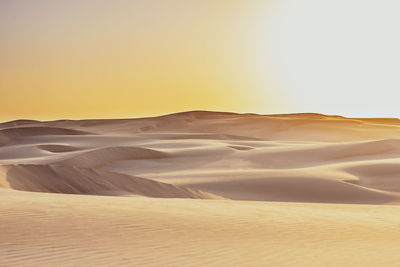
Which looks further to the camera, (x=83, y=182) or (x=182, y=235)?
(x=83, y=182)

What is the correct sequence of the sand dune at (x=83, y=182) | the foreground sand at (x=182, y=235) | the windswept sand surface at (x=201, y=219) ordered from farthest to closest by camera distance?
1. the sand dune at (x=83, y=182)
2. the windswept sand surface at (x=201, y=219)
3. the foreground sand at (x=182, y=235)

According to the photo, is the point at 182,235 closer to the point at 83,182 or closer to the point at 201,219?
the point at 201,219

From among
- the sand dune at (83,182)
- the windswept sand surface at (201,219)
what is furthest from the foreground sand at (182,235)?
the sand dune at (83,182)

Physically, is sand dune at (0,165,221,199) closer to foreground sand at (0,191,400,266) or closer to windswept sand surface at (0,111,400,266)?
windswept sand surface at (0,111,400,266)

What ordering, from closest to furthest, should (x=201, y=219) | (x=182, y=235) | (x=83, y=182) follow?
(x=182, y=235) → (x=201, y=219) → (x=83, y=182)

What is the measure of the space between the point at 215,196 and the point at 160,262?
1224 cm

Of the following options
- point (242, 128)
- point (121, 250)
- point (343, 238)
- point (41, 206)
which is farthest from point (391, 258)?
point (242, 128)

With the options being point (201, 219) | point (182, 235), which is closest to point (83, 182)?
point (201, 219)

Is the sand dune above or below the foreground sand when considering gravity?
above

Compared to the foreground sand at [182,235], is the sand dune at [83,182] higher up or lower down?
higher up

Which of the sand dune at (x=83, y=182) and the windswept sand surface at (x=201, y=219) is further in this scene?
the sand dune at (x=83, y=182)

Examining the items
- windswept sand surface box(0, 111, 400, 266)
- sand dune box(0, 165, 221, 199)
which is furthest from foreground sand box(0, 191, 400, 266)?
sand dune box(0, 165, 221, 199)

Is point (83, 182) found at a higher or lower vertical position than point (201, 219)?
higher

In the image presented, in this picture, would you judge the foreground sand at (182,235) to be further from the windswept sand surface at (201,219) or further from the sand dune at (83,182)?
the sand dune at (83,182)
